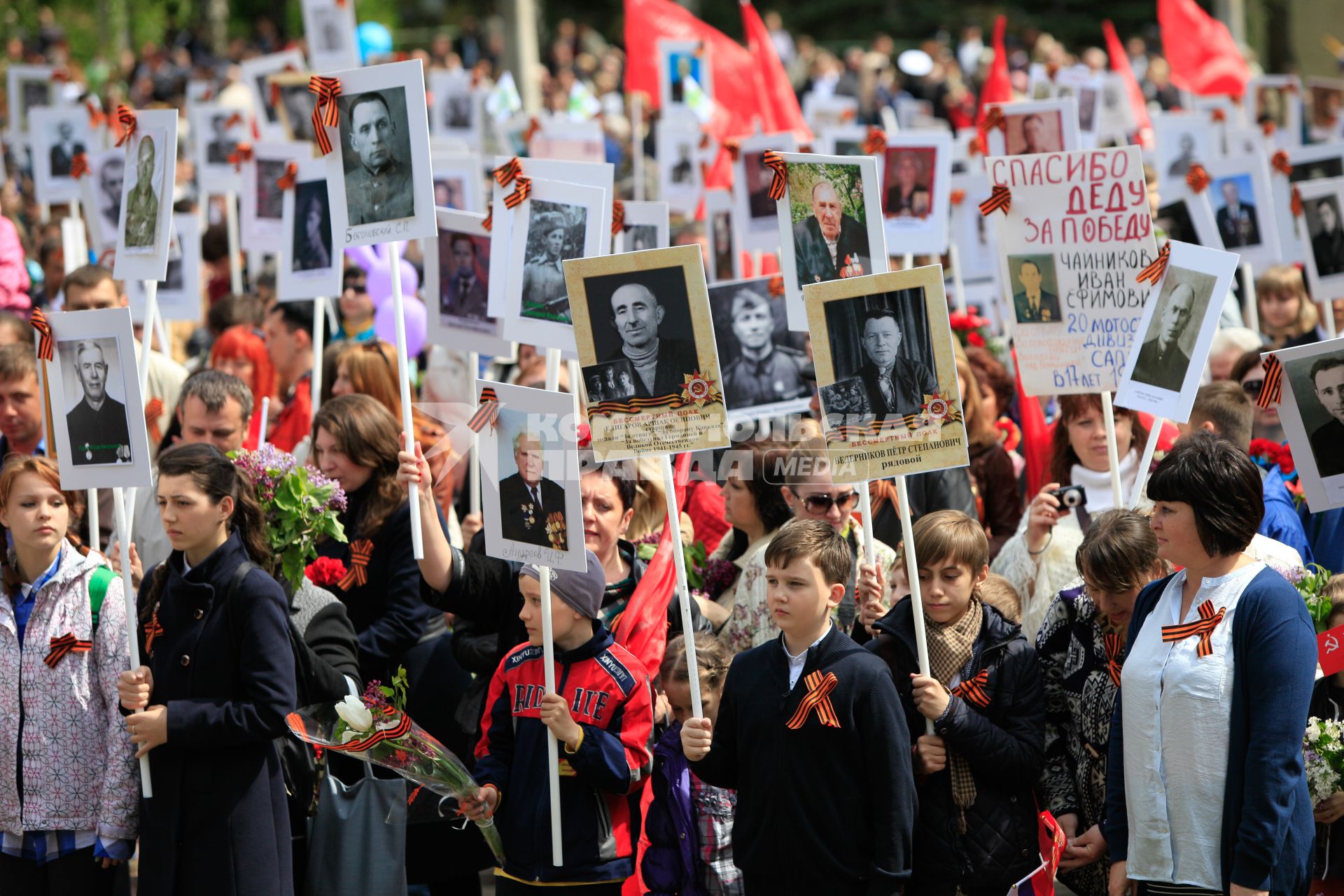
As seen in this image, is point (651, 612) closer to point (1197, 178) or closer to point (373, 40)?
point (1197, 178)

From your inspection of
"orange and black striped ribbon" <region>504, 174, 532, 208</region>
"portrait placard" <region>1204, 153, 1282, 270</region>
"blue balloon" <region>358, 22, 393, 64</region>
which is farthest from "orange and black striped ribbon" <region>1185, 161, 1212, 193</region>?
"blue balloon" <region>358, 22, 393, 64</region>

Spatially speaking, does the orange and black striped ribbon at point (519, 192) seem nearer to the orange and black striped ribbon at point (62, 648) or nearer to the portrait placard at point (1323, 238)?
the orange and black striped ribbon at point (62, 648)

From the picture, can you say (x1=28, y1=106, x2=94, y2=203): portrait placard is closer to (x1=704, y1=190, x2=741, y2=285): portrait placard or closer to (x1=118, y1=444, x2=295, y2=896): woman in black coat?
(x1=704, y1=190, x2=741, y2=285): portrait placard

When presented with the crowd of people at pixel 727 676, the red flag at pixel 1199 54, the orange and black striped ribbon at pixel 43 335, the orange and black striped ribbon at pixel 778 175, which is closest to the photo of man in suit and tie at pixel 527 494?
the crowd of people at pixel 727 676

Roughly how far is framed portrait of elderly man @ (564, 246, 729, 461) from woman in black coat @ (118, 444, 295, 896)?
1153 mm

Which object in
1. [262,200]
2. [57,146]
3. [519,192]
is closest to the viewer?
[519,192]

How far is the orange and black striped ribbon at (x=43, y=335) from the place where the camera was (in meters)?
5.03

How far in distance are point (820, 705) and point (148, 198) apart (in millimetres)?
3115

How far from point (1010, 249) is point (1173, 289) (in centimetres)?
67

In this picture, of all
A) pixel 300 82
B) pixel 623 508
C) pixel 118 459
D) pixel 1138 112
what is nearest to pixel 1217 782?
pixel 623 508

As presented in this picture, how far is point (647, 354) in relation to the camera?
478cm

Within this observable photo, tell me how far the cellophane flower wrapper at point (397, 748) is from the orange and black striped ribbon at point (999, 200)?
2664 millimetres

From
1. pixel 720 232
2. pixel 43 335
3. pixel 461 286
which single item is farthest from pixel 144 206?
pixel 720 232

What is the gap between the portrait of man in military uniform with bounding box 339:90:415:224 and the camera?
5312 millimetres
